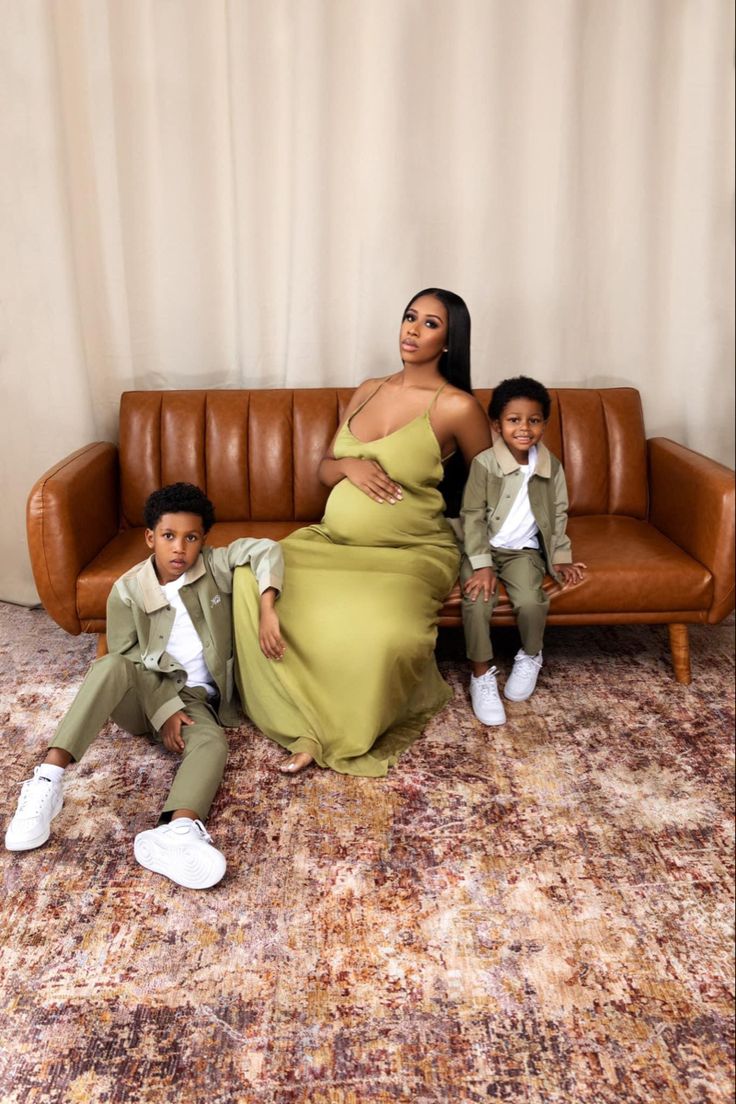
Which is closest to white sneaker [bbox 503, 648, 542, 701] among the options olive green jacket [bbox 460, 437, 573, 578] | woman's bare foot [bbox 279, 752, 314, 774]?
olive green jacket [bbox 460, 437, 573, 578]

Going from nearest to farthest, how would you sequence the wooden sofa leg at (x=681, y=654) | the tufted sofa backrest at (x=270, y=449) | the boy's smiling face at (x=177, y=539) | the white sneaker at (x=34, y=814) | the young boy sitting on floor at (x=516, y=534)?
1. the white sneaker at (x=34, y=814)
2. the boy's smiling face at (x=177, y=539)
3. the young boy sitting on floor at (x=516, y=534)
4. the wooden sofa leg at (x=681, y=654)
5. the tufted sofa backrest at (x=270, y=449)

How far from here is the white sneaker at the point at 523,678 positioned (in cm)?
248

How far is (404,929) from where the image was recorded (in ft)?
5.36

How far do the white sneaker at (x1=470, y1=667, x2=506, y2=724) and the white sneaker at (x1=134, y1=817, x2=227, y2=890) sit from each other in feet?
2.66

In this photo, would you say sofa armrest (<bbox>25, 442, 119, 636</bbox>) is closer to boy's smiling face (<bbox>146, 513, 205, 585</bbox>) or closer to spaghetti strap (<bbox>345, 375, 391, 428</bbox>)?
boy's smiling face (<bbox>146, 513, 205, 585</bbox>)

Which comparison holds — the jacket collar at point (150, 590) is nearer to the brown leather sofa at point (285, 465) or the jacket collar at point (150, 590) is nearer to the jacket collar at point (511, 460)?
the brown leather sofa at point (285, 465)

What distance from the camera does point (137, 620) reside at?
2129 millimetres

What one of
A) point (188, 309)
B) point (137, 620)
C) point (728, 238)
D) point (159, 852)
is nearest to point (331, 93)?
point (188, 309)

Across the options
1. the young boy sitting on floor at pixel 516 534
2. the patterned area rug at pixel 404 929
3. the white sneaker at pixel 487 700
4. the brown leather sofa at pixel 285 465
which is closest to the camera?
the patterned area rug at pixel 404 929

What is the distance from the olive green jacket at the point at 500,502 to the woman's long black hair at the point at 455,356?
10 centimetres

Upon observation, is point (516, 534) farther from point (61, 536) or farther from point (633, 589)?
point (61, 536)

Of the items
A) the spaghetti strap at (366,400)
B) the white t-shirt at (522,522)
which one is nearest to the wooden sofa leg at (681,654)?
the white t-shirt at (522,522)

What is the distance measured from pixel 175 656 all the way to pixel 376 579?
51cm

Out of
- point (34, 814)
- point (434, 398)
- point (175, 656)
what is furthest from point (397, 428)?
point (34, 814)
